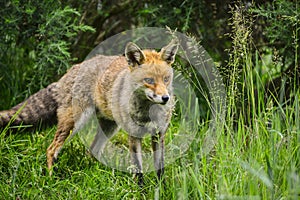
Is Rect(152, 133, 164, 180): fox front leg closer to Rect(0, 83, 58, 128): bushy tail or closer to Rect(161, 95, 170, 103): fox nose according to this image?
Rect(161, 95, 170, 103): fox nose

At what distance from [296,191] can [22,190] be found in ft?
7.42

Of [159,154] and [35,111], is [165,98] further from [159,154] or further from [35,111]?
[35,111]

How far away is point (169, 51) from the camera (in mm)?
4641

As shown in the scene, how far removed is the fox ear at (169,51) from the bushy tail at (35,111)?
4.56 ft

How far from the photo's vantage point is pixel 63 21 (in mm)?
6051

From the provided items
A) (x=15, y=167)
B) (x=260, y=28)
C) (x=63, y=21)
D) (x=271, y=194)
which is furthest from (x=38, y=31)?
(x=271, y=194)

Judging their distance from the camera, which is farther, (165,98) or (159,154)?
(159,154)

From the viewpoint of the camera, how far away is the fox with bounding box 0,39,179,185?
4602 mm

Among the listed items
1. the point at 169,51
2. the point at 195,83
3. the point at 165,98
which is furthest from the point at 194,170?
the point at 195,83

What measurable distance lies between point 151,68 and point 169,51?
24 cm

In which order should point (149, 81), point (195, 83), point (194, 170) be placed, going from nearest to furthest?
point (194, 170) < point (149, 81) < point (195, 83)

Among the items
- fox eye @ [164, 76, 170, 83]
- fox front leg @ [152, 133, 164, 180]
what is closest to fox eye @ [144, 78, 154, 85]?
fox eye @ [164, 76, 170, 83]

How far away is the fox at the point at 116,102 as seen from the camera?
4.60 m

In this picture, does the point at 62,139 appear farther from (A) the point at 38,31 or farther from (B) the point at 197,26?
(B) the point at 197,26
